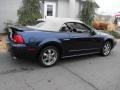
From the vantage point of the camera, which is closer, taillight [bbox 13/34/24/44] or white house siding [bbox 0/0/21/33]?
taillight [bbox 13/34/24/44]

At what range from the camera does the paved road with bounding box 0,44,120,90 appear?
446cm

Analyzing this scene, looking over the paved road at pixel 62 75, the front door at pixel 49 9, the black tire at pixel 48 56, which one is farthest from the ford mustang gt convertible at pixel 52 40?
the front door at pixel 49 9

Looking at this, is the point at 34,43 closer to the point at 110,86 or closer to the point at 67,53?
the point at 67,53

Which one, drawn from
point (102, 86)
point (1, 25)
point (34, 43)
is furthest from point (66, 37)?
point (1, 25)

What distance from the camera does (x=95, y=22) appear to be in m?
15.9

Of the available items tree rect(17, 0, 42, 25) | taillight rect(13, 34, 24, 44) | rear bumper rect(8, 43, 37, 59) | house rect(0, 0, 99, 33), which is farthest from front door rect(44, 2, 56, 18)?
rear bumper rect(8, 43, 37, 59)

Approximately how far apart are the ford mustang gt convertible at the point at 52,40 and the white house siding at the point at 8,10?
19.5ft

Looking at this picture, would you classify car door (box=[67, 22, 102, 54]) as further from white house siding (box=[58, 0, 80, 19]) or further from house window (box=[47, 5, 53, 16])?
white house siding (box=[58, 0, 80, 19])

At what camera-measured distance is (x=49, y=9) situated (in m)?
14.3

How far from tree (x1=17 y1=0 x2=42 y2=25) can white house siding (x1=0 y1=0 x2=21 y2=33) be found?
38cm

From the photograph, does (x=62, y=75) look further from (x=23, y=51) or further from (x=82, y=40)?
(x=82, y=40)

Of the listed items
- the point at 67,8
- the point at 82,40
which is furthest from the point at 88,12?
the point at 82,40

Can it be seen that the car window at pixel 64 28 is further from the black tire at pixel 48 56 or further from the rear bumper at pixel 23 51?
the rear bumper at pixel 23 51

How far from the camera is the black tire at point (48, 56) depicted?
220 inches
